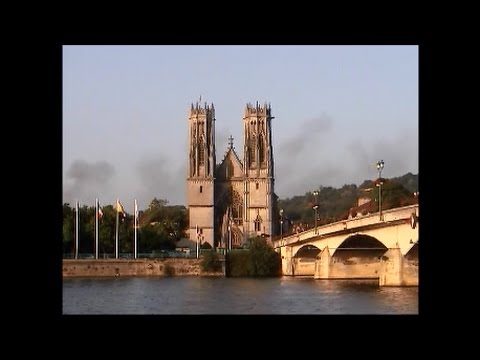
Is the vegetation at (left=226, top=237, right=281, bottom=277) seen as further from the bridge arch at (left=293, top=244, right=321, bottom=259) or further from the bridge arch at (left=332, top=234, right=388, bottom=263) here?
the bridge arch at (left=332, top=234, right=388, bottom=263)

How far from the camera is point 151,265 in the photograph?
49.3 m

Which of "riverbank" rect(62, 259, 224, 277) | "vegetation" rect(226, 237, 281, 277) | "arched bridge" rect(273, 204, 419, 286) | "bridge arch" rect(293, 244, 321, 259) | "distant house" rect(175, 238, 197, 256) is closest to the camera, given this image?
"arched bridge" rect(273, 204, 419, 286)

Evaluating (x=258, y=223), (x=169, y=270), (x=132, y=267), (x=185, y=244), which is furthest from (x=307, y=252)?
(x=258, y=223)

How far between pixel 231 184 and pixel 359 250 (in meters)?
33.0

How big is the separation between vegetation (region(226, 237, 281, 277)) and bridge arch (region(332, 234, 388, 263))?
7.42m

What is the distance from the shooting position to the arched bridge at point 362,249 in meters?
31.6

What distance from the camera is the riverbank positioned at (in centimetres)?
4709

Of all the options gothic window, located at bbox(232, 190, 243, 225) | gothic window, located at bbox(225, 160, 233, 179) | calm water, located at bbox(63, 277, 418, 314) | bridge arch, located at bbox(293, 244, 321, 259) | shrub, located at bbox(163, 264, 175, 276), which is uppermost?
gothic window, located at bbox(225, 160, 233, 179)

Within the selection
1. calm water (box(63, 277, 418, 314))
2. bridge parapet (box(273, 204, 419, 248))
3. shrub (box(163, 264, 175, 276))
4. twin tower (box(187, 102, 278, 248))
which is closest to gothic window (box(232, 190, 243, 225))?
twin tower (box(187, 102, 278, 248))

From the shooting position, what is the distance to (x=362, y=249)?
134ft
